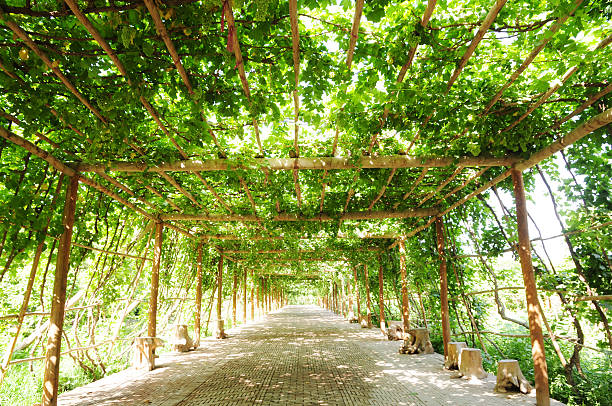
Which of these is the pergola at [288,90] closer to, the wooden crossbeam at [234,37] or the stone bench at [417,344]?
the wooden crossbeam at [234,37]

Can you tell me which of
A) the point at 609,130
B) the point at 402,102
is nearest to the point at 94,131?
the point at 402,102

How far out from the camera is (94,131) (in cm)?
337

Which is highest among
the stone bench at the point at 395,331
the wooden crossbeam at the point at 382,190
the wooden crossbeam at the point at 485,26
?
the wooden crossbeam at the point at 485,26

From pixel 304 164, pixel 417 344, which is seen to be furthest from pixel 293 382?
pixel 417 344

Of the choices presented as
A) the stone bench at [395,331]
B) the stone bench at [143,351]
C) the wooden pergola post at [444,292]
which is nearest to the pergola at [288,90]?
the wooden pergola post at [444,292]

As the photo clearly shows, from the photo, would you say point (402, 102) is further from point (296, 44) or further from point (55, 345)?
point (55, 345)

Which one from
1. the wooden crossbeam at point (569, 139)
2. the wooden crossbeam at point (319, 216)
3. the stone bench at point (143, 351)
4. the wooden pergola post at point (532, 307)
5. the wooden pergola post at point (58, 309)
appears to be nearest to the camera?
the wooden crossbeam at point (569, 139)

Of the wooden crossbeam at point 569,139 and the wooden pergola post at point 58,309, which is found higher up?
the wooden crossbeam at point 569,139

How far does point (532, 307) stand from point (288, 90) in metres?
3.77

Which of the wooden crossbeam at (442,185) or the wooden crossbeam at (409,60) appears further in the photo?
the wooden crossbeam at (442,185)

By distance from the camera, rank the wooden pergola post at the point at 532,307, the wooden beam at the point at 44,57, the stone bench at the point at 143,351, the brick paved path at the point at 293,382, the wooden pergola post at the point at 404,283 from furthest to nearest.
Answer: the wooden pergola post at the point at 404,283 → the stone bench at the point at 143,351 → the brick paved path at the point at 293,382 → the wooden pergola post at the point at 532,307 → the wooden beam at the point at 44,57

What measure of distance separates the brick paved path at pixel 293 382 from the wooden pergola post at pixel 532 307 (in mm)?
309

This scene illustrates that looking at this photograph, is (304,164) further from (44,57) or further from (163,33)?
(44,57)

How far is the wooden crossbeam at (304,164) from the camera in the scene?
420 centimetres
